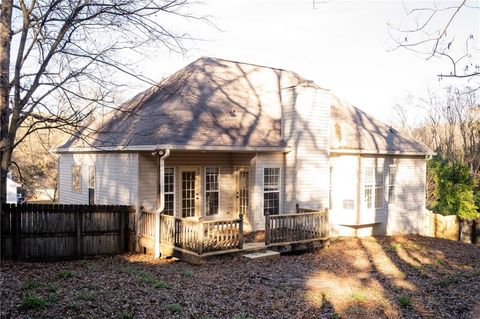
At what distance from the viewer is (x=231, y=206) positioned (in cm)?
1614

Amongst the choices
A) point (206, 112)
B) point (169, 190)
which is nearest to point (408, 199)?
point (206, 112)

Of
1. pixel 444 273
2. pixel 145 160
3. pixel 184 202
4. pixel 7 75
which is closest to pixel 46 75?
pixel 7 75

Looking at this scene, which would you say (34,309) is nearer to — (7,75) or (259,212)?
(7,75)

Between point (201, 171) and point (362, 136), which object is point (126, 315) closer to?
point (201, 171)

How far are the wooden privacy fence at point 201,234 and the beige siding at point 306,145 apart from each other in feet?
12.6

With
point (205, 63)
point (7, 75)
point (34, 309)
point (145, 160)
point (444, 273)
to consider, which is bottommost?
point (444, 273)

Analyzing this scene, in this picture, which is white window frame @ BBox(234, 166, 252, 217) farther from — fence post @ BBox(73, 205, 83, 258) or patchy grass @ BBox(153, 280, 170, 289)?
patchy grass @ BBox(153, 280, 170, 289)

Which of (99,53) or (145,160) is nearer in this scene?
(99,53)

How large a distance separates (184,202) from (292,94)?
18.7ft

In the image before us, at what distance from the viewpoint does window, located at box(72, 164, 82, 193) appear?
694 inches

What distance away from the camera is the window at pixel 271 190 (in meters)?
15.4

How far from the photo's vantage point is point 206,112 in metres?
15.1

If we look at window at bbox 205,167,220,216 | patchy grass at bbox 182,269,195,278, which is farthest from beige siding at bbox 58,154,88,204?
patchy grass at bbox 182,269,195,278

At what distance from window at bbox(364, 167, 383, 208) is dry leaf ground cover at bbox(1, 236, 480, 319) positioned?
3.95 meters
